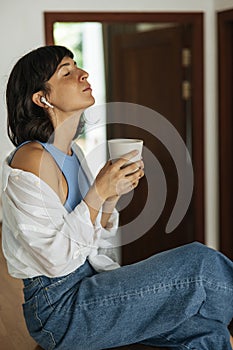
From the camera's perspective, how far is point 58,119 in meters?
2.11

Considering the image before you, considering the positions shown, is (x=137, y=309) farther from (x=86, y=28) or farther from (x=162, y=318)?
(x=86, y=28)

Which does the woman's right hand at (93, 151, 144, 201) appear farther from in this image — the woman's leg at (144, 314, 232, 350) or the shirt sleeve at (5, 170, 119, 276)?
the woman's leg at (144, 314, 232, 350)

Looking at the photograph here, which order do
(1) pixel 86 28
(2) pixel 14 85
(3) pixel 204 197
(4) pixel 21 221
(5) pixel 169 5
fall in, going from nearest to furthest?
(4) pixel 21 221
(2) pixel 14 85
(5) pixel 169 5
(3) pixel 204 197
(1) pixel 86 28

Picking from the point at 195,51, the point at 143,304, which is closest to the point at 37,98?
the point at 143,304

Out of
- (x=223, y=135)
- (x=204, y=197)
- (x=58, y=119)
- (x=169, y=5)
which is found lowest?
(x=204, y=197)

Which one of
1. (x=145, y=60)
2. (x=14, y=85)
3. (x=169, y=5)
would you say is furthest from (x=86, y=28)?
(x=14, y=85)

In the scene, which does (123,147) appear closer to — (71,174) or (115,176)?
(115,176)

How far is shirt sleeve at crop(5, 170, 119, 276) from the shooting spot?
1.89 metres

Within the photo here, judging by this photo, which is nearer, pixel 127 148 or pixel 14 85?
pixel 127 148

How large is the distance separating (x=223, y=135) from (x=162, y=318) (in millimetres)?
2492

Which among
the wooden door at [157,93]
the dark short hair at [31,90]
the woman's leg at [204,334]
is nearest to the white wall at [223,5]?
the wooden door at [157,93]

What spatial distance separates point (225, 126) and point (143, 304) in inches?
99.2

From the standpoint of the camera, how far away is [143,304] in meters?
1.93

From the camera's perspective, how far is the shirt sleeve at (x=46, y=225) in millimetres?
1889
